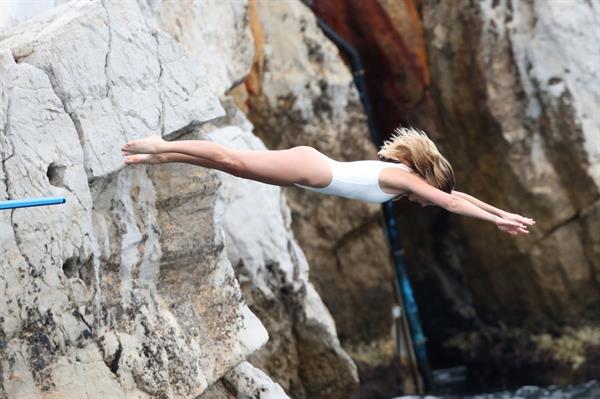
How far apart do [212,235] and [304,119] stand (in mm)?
4575

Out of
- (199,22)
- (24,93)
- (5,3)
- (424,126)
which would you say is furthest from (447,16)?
(24,93)

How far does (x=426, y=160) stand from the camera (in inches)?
281

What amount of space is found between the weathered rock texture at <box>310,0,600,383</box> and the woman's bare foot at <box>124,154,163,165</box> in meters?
6.20

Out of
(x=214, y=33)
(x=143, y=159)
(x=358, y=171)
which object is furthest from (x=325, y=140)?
(x=143, y=159)

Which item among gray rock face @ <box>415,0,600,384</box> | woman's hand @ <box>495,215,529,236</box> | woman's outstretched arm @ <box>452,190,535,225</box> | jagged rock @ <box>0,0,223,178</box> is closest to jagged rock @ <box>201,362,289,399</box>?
jagged rock @ <box>0,0,223,178</box>

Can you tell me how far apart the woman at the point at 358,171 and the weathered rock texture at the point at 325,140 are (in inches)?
180

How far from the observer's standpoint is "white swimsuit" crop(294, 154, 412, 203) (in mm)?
7105

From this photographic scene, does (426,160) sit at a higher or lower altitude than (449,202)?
higher

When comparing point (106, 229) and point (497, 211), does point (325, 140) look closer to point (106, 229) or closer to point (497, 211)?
point (497, 211)

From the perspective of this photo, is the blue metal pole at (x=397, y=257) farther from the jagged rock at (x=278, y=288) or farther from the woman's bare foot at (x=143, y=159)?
the woman's bare foot at (x=143, y=159)

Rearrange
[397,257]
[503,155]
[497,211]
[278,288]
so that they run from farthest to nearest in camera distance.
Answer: [397,257] < [503,155] < [278,288] < [497,211]

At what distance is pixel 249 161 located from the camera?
22.9ft

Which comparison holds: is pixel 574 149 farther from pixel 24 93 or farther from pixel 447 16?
pixel 24 93

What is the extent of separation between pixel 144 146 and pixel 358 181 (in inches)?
49.5
